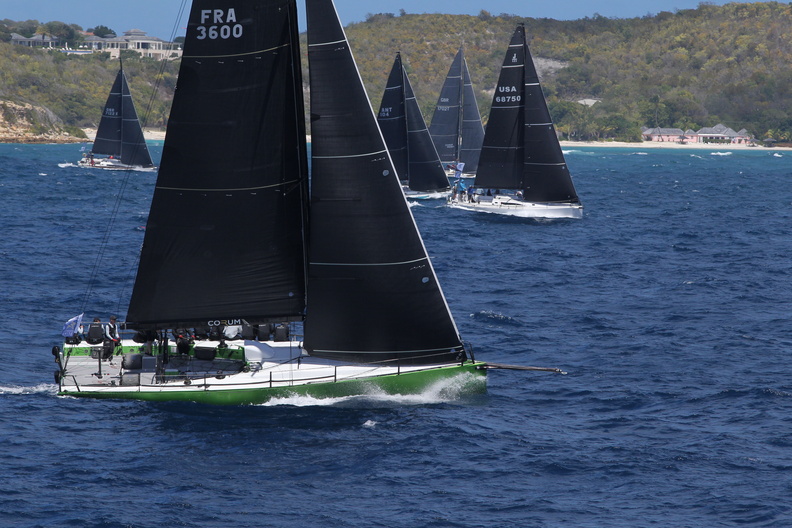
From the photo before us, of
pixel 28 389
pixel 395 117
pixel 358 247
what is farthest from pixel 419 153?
pixel 28 389

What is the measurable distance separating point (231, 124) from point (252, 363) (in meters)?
6.66

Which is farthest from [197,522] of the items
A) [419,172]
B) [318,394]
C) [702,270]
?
[419,172]

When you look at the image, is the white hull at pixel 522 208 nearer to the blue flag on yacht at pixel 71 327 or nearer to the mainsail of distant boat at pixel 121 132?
the mainsail of distant boat at pixel 121 132

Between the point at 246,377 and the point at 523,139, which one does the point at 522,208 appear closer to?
the point at 523,139

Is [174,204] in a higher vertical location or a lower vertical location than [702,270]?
higher

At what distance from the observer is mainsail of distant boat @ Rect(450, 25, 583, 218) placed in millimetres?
73500

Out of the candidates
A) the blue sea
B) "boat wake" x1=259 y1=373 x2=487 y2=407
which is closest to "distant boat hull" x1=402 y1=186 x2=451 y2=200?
the blue sea

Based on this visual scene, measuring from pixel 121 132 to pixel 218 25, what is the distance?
307 ft

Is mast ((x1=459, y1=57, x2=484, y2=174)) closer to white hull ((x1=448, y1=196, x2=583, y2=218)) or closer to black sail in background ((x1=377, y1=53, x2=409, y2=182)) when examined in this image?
black sail in background ((x1=377, y1=53, x2=409, y2=182))

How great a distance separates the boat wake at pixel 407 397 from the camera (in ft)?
94.1

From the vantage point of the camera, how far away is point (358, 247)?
28.8 meters

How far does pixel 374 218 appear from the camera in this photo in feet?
94.2

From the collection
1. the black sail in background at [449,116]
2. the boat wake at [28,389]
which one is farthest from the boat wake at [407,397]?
the black sail in background at [449,116]

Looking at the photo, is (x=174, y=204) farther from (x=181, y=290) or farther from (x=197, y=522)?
(x=197, y=522)
